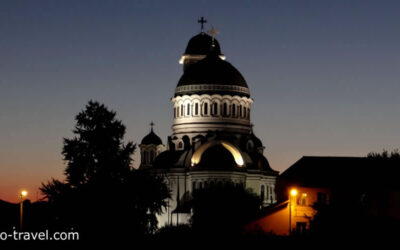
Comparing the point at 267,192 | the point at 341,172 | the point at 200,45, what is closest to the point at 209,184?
the point at 267,192

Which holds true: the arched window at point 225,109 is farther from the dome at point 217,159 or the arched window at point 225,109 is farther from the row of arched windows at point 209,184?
the row of arched windows at point 209,184

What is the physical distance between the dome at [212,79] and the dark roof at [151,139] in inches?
290

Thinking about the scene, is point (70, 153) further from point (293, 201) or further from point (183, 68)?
point (183, 68)

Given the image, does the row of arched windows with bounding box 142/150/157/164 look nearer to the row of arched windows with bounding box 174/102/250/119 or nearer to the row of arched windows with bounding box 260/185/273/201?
the row of arched windows with bounding box 174/102/250/119

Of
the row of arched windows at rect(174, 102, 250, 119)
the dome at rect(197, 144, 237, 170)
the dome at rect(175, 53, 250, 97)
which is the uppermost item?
the dome at rect(175, 53, 250, 97)

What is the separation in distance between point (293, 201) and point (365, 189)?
465cm

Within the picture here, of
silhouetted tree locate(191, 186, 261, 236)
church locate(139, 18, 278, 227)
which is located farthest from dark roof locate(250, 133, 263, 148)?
silhouetted tree locate(191, 186, 261, 236)

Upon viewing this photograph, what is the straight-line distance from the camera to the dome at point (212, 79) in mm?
107875

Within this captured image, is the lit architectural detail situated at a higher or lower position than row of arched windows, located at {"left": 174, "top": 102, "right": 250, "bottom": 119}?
lower

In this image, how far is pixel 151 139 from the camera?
11544 centimetres

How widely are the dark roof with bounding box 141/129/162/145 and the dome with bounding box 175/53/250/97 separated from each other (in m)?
7.38

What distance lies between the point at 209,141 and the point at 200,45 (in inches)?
729

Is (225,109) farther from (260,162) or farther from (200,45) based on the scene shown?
(200,45)

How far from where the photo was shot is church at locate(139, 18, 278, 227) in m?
100
